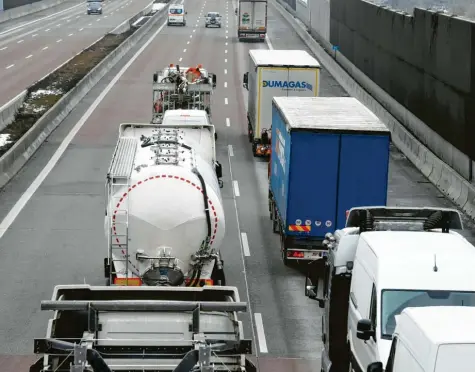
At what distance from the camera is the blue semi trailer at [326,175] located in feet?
72.1

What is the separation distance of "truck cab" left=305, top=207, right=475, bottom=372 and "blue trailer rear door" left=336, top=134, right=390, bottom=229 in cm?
520

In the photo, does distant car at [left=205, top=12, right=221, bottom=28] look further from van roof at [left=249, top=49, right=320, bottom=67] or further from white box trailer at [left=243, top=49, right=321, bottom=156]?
white box trailer at [left=243, top=49, right=321, bottom=156]

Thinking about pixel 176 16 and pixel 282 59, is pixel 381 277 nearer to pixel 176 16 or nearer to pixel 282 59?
pixel 282 59

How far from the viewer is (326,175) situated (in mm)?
22188

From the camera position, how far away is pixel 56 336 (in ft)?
40.2

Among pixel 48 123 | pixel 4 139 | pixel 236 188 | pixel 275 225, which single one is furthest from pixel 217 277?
pixel 48 123

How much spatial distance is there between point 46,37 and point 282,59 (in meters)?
55.4

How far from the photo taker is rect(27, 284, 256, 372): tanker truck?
37.5 ft

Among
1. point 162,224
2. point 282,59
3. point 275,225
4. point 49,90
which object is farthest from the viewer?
point 49,90

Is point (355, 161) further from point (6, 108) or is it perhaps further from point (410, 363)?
point (6, 108)

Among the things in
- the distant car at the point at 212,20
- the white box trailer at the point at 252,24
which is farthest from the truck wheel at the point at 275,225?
the distant car at the point at 212,20

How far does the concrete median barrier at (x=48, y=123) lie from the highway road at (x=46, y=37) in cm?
327

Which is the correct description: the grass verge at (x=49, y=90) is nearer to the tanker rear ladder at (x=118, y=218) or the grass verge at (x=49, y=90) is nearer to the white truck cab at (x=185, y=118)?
the white truck cab at (x=185, y=118)

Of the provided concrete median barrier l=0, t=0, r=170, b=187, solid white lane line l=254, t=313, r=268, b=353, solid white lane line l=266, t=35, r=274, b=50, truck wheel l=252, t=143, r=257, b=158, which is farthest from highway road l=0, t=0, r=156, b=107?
solid white lane line l=254, t=313, r=268, b=353
